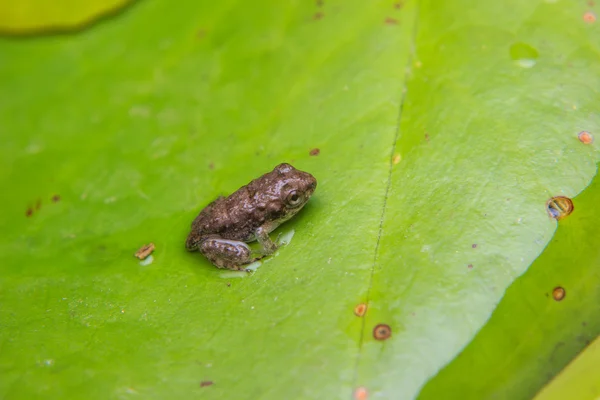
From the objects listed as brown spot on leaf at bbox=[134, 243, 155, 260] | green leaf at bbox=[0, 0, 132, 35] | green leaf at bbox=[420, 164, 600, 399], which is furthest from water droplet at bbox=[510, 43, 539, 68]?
green leaf at bbox=[0, 0, 132, 35]

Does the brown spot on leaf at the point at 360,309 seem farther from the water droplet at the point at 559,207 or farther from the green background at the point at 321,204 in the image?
the water droplet at the point at 559,207

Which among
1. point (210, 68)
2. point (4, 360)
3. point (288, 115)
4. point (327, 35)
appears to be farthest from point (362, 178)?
point (4, 360)

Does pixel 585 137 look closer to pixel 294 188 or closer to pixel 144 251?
pixel 294 188

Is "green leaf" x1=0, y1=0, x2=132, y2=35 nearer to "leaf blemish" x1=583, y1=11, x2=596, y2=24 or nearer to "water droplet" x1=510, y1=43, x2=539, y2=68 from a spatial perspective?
"water droplet" x1=510, y1=43, x2=539, y2=68

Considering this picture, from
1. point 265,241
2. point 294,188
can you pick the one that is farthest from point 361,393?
point 294,188

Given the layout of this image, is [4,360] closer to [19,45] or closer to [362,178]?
[362,178]

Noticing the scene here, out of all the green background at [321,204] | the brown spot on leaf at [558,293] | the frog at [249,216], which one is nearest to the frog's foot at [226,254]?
the frog at [249,216]

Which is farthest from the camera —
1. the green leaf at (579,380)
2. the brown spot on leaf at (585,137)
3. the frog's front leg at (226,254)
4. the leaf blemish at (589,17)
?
the leaf blemish at (589,17)
